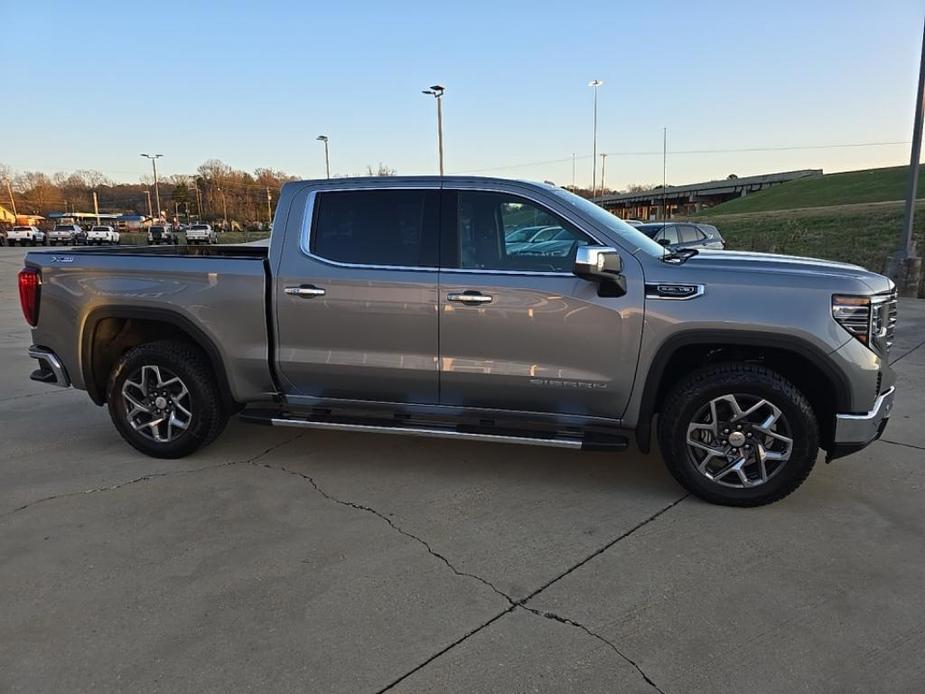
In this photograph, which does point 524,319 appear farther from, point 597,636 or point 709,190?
point 709,190

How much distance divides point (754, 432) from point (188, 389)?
144 inches

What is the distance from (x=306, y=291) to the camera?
414cm

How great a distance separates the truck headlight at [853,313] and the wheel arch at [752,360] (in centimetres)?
20

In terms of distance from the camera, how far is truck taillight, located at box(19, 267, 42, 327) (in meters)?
4.62

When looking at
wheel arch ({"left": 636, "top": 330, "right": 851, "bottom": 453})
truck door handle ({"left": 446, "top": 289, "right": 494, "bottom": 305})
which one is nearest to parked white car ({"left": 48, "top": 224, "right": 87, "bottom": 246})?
truck door handle ({"left": 446, "top": 289, "right": 494, "bottom": 305})

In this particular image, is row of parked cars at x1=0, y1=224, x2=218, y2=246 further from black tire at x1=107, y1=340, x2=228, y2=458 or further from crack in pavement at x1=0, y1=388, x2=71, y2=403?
black tire at x1=107, y1=340, x2=228, y2=458

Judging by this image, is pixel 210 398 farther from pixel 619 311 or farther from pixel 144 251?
pixel 619 311

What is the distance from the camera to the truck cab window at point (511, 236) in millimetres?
3924

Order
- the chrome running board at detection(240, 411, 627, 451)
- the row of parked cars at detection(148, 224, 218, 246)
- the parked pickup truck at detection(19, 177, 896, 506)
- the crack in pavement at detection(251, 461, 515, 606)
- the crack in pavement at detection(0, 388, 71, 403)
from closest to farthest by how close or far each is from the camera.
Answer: the crack in pavement at detection(251, 461, 515, 606) → the parked pickup truck at detection(19, 177, 896, 506) → the chrome running board at detection(240, 411, 627, 451) → the crack in pavement at detection(0, 388, 71, 403) → the row of parked cars at detection(148, 224, 218, 246)

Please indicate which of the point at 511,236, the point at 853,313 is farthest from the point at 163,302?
the point at 853,313

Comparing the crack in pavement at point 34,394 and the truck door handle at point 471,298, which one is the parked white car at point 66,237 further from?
the truck door handle at point 471,298

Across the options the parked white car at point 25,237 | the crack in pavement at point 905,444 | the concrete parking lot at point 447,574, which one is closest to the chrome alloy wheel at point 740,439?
the concrete parking lot at point 447,574

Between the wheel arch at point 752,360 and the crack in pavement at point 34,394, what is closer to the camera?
the wheel arch at point 752,360

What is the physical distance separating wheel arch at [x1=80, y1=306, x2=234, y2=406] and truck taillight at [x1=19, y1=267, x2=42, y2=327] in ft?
1.54
